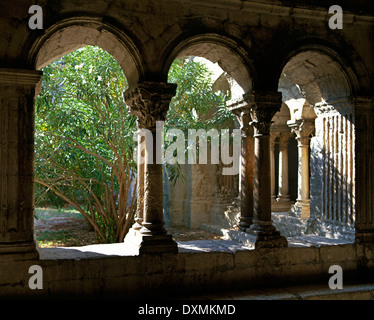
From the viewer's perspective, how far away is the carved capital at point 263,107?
4539 mm

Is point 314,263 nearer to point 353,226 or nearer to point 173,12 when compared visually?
point 353,226

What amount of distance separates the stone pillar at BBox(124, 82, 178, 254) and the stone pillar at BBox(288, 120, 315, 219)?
4672 millimetres

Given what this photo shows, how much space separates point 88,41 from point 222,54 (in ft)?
5.11

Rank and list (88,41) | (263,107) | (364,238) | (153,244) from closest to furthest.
→ (153,244) < (88,41) < (263,107) < (364,238)

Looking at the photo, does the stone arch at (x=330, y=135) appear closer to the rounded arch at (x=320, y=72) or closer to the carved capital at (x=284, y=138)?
the rounded arch at (x=320, y=72)

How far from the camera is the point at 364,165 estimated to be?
16.2 ft

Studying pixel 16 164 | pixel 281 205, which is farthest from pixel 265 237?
pixel 281 205

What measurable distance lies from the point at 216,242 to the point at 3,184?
97.4 inches

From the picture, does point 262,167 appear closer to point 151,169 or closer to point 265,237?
point 265,237

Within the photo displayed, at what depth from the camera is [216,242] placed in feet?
15.7

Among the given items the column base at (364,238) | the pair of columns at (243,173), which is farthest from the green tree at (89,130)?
the column base at (364,238)

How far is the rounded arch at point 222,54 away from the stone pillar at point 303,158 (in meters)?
3.72

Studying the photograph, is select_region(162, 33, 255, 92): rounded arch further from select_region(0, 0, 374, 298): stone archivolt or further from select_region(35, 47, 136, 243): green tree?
select_region(35, 47, 136, 243): green tree
